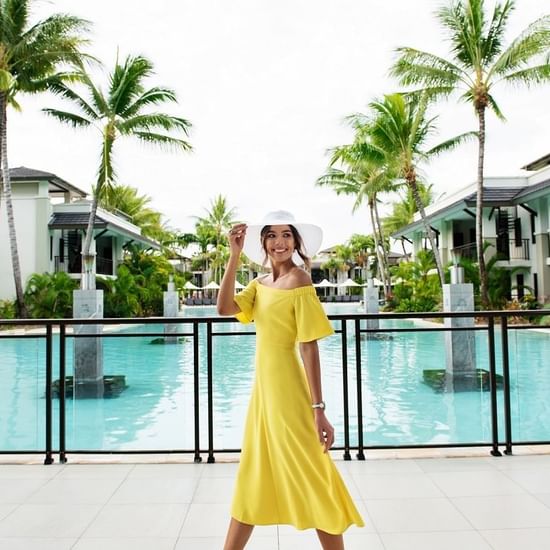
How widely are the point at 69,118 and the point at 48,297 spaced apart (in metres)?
6.08

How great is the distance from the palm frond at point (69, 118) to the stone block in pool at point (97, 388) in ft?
50.8

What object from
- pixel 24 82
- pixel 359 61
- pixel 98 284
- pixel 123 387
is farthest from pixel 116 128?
pixel 123 387

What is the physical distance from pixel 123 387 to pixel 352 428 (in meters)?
2.30

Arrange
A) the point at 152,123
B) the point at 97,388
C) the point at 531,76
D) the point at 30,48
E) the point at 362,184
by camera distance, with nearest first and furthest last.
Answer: the point at 97,388, the point at 531,76, the point at 30,48, the point at 152,123, the point at 362,184

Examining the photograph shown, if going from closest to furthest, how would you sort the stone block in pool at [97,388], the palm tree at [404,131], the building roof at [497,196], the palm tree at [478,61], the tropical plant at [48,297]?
the stone block in pool at [97,388]
the palm tree at [478,61]
the tropical plant at [48,297]
the palm tree at [404,131]
the building roof at [497,196]

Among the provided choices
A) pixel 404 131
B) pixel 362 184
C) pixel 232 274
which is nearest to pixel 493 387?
pixel 232 274

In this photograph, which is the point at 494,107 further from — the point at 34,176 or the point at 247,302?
the point at 247,302

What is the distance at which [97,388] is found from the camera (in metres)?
5.08

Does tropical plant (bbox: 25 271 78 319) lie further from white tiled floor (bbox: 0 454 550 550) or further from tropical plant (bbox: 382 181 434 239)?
tropical plant (bbox: 382 181 434 239)

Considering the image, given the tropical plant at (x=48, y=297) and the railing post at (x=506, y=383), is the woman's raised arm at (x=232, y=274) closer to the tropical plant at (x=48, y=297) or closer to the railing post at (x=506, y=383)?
the railing post at (x=506, y=383)

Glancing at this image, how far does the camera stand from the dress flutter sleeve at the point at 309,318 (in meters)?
1.99

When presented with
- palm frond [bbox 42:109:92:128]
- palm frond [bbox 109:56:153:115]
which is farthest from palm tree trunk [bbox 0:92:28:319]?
palm frond [bbox 109:56:153:115]

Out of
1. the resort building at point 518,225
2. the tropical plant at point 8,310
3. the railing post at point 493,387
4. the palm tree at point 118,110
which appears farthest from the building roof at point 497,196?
the railing post at point 493,387

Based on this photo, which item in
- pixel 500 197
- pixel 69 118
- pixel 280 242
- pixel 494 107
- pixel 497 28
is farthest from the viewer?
pixel 500 197
